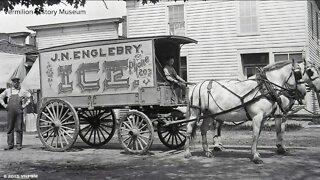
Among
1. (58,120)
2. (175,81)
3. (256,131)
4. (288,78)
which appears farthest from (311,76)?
(58,120)

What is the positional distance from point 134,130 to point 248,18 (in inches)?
438

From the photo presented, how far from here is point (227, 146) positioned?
452 inches

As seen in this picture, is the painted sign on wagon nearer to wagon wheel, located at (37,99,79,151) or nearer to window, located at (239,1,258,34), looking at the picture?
wagon wheel, located at (37,99,79,151)

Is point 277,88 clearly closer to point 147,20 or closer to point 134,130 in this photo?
point 134,130

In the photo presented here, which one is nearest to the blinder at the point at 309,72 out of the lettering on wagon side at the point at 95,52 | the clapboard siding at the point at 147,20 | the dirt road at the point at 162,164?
the dirt road at the point at 162,164

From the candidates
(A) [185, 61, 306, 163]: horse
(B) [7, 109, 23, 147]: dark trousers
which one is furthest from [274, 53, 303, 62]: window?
(B) [7, 109, 23, 147]: dark trousers

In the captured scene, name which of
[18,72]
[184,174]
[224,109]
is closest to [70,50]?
[224,109]

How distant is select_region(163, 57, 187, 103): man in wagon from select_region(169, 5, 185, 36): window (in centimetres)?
979

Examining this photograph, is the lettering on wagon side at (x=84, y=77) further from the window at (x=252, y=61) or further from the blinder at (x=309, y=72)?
the window at (x=252, y=61)

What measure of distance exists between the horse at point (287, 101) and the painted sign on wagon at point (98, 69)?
2.38 meters

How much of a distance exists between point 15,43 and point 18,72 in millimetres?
7427

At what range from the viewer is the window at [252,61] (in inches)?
739

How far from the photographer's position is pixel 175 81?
10016mm

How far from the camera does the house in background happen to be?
18.1 meters
